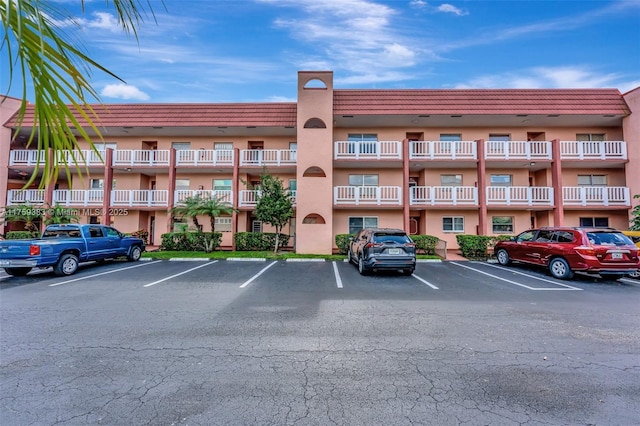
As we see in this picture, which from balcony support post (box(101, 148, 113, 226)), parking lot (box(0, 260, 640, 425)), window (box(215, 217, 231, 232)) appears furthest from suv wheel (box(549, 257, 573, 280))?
balcony support post (box(101, 148, 113, 226))

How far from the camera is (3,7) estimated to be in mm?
1438

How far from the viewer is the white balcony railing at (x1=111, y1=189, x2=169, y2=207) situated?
1784 cm

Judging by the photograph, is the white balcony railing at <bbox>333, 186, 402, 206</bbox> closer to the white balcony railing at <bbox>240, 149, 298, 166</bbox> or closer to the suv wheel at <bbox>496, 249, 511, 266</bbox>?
the white balcony railing at <bbox>240, 149, 298, 166</bbox>

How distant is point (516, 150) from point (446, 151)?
405cm

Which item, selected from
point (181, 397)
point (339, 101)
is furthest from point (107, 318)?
point (339, 101)

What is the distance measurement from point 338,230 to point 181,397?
51.3 feet

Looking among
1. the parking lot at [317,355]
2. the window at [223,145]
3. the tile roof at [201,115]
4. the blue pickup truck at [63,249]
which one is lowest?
Result: the parking lot at [317,355]

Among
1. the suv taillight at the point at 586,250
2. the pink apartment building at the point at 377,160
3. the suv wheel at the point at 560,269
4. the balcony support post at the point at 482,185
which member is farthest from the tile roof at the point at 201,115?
the suv taillight at the point at 586,250

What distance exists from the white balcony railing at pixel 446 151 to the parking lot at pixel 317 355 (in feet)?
34.2

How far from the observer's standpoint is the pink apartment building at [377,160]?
54.0ft

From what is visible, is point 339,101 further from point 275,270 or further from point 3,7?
point 3,7

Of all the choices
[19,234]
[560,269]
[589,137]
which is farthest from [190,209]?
[589,137]

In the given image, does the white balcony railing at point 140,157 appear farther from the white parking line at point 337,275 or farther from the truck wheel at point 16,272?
the white parking line at point 337,275

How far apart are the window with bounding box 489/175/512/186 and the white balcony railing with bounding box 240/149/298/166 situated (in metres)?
12.6
